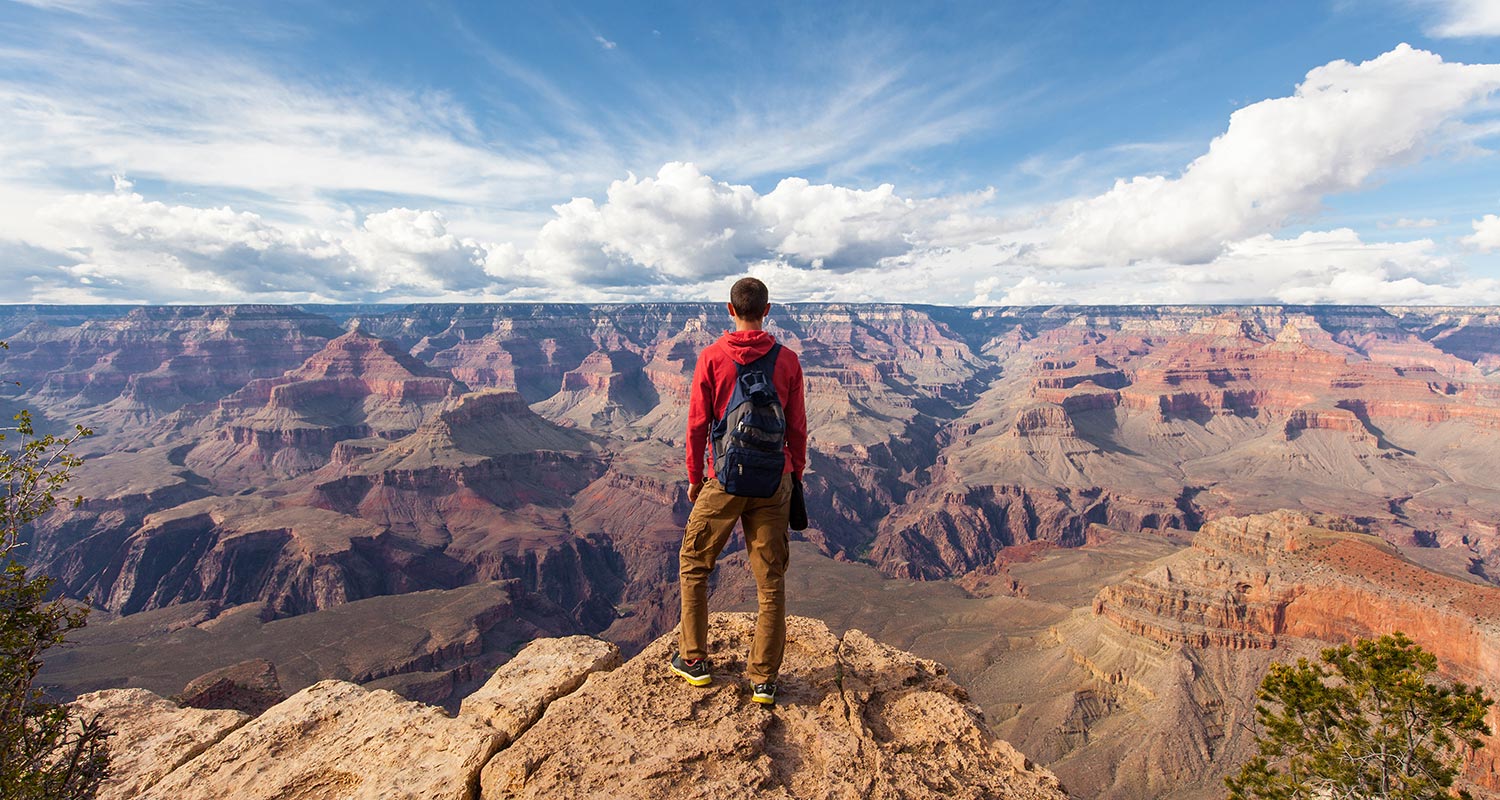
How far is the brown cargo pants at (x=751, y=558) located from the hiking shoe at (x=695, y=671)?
8 cm

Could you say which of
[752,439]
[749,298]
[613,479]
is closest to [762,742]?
[752,439]

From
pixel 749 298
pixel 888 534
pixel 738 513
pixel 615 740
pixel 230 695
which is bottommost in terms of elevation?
pixel 888 534

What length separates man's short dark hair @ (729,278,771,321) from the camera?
22.6 feet

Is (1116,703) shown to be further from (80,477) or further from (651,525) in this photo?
(80,477)

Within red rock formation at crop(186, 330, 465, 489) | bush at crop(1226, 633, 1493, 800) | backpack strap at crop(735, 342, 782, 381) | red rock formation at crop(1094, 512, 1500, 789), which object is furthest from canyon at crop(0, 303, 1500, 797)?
backpack strap at crop(735, 342, 782, 381)

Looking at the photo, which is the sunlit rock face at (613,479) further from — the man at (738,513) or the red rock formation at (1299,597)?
the man at (738,513)

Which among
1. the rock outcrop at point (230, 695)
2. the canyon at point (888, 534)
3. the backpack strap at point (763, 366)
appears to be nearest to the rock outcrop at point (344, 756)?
the backpack strap at point (763, 366)

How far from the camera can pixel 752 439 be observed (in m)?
6.35

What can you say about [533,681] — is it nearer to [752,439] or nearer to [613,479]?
[752,439]

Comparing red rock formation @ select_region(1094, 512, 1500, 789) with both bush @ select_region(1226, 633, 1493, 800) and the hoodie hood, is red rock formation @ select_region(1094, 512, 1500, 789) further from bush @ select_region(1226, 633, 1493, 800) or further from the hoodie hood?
the hoodie hood

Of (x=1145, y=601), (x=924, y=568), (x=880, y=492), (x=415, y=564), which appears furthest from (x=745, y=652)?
(x=880, y=492)

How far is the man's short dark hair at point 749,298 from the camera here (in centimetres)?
688

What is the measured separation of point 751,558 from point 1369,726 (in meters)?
16.6

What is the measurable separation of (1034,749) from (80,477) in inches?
6435
